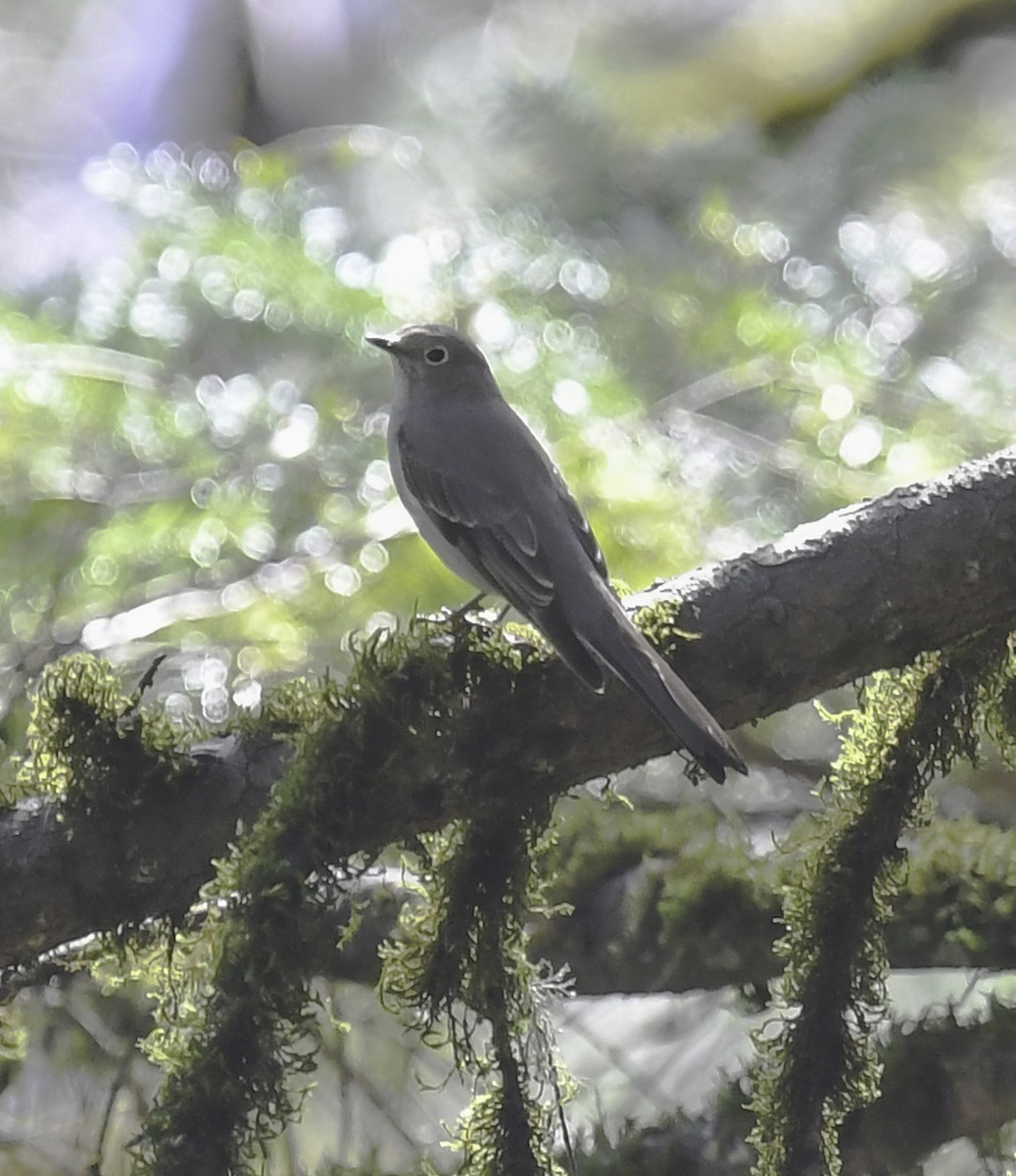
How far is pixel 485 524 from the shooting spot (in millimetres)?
3051

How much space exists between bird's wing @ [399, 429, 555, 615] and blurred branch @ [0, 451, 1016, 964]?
523 millimetres

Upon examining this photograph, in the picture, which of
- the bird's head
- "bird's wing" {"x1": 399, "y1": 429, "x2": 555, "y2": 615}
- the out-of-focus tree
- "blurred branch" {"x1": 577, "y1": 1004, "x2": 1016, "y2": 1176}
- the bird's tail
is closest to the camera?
the bird's tail

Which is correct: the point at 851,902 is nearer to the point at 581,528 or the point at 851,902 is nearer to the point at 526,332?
the point at 581,528

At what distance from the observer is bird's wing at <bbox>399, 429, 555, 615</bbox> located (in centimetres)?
273

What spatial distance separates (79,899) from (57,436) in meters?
2.32

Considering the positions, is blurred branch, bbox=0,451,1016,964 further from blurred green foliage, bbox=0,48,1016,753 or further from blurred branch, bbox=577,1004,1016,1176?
blurred green foliage, bbox=0,48,1016,753

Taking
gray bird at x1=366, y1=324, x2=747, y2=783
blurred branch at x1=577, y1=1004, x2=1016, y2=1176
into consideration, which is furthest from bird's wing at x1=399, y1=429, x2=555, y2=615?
blurred branch at x1=577, y1=1004, x2=1016, y2=1176

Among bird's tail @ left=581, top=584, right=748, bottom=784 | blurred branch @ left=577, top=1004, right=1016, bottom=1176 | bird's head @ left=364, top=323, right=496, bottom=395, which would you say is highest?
bird's head @ left=364, top=323, right=496, bottom=395

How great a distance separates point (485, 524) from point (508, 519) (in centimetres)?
5

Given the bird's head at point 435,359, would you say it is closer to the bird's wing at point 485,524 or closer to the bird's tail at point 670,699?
the bird's wing at point 485,524

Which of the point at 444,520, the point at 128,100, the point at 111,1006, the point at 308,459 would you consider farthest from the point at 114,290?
the point at 128,100

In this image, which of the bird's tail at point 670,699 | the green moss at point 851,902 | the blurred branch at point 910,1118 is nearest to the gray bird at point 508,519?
the bird's tail at point 670,699

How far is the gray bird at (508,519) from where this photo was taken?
196 centimetres

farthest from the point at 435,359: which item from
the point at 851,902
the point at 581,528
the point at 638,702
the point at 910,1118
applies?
the point at 910,1118
